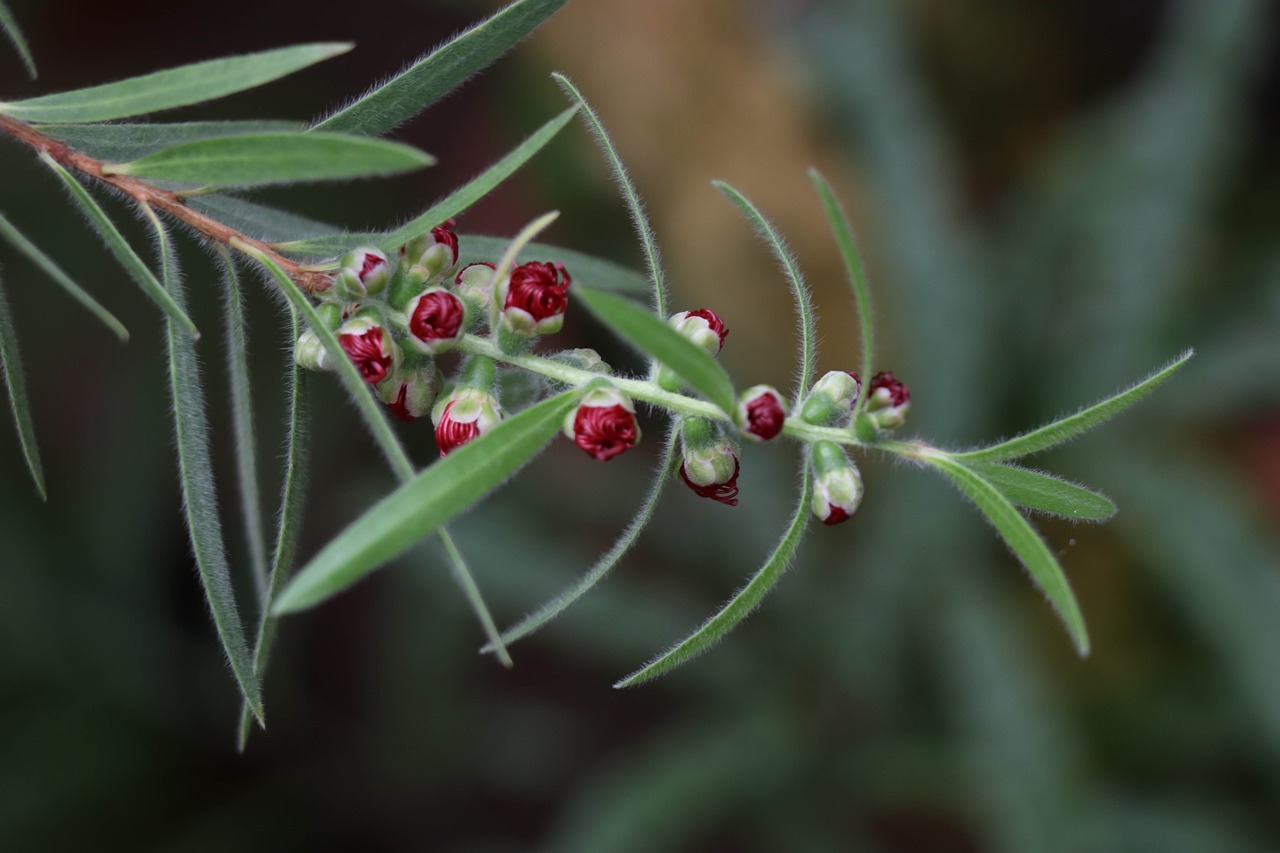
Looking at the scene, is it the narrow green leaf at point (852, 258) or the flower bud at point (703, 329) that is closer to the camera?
the narrow green leaf at point (852, 258)

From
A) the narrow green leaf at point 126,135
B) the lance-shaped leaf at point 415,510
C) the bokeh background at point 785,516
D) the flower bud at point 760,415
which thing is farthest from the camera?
the bokeh background at point 785,516

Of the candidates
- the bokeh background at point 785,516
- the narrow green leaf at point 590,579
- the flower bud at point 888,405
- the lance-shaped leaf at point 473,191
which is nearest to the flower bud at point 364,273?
the lance-shaped leaf at point 473,191

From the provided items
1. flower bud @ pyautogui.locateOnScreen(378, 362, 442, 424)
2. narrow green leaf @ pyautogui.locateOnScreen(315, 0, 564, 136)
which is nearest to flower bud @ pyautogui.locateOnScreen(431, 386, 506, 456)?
flower bud @ pyautogui.locateOnScreen(378, 362, 442, 424)

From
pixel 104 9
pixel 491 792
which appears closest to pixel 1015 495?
pixel 491 792

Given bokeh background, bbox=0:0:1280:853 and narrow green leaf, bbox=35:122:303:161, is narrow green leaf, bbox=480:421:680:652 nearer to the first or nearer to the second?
narrow green leaf, bbox=35:122:303:161

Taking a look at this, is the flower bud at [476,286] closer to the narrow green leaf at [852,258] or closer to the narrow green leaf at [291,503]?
the narrow green leaf at [291,503]

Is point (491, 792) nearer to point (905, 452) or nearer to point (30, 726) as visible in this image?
point (30, 726)
